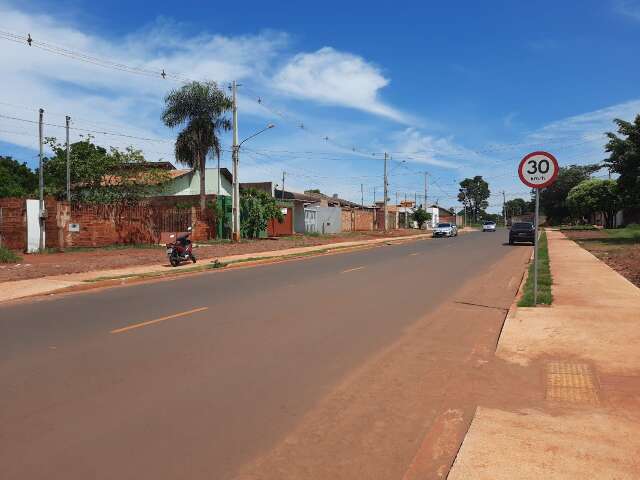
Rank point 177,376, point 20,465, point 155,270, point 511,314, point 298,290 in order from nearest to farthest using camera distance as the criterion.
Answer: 1. point 20,465
2. point 177,376
3. point 511,314
4. point 298,290
5. point 155,270

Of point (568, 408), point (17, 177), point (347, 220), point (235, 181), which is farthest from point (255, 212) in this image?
point (17, 177)

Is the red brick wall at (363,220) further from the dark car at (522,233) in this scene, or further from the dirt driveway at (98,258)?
the dirt driveway at (98,258)

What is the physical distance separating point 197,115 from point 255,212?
282 inches

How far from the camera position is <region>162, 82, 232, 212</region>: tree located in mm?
34375

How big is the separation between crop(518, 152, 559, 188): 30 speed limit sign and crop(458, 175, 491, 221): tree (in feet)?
489

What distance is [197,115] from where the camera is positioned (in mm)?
34562

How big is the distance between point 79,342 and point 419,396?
188 inches

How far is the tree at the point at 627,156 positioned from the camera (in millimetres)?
28578

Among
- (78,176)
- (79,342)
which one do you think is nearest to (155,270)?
(79,342)

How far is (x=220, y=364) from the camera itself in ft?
20.7

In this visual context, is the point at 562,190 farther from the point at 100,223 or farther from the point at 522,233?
the point at 100,223

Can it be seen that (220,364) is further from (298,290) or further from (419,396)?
(298,290)

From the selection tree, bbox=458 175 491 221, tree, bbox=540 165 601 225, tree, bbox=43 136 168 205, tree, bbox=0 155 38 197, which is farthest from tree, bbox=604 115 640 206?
tree, bbox=458 175 491 221

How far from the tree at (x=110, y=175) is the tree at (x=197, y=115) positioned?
2803mm
